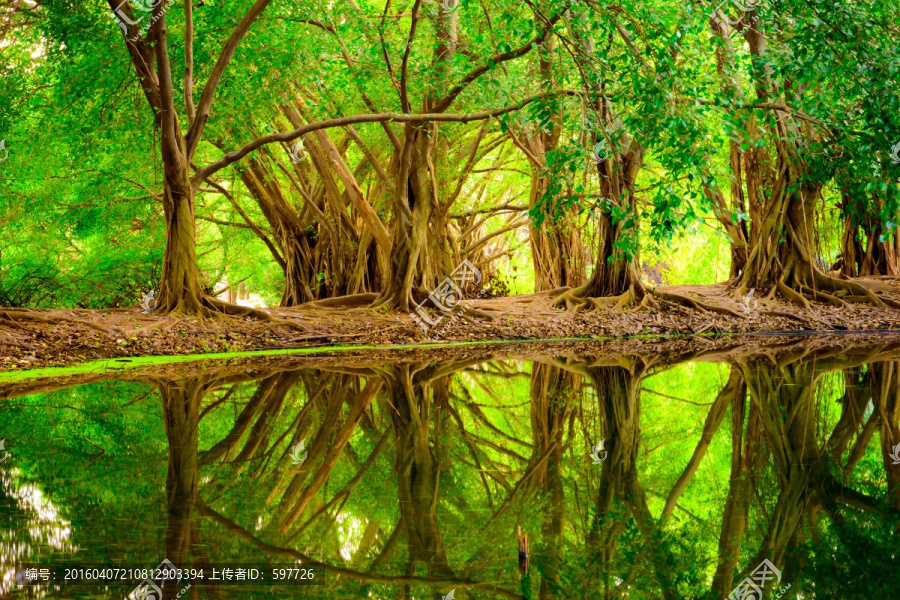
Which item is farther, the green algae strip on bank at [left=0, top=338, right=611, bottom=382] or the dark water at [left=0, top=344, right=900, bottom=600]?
the green algae strip on bank at [left=0, top=338, right=611, bottom=382]

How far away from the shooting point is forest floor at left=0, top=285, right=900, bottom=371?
8.12 m

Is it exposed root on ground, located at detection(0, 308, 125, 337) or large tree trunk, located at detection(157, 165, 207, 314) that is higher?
large tree trunk, located at detection(157, 165, 207, 314)

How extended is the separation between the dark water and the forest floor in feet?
7.94

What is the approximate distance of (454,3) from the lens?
10836 millimetres

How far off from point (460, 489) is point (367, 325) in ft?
23.4

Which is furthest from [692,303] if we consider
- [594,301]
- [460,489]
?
[460,489]

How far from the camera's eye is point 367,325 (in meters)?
10.2

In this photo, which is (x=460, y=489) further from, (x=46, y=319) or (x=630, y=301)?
(x=630, y=301)

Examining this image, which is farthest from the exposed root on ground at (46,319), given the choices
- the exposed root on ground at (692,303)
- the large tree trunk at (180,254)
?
the exposed root on ground at (692,303)

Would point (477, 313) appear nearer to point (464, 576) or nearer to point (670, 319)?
point (670, 319)

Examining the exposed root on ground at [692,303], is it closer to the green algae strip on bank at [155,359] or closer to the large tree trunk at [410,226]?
the green algae strip on bank at [155,359]

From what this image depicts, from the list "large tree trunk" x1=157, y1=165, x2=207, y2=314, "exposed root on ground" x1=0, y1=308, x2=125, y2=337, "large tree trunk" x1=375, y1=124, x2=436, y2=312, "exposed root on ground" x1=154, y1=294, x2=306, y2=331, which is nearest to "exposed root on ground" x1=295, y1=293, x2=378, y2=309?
"large tree trunk" x1=375, y1=124, x2=436, y2=312

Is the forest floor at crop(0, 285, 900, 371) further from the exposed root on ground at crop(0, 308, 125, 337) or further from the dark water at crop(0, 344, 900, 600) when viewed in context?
Answer: the dark water at crop(0, 344, 900, 600)

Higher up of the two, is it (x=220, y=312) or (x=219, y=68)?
(x=219, y=68)
